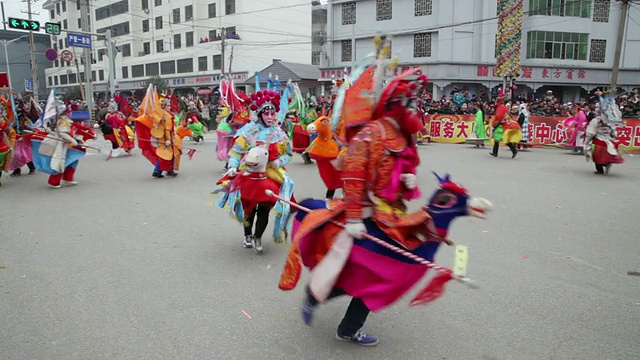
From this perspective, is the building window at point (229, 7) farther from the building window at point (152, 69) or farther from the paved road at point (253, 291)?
the paved road at point (253, 291)

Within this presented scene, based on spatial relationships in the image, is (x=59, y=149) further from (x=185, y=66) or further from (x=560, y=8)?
(x=185, y=66)

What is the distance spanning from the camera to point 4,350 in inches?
122

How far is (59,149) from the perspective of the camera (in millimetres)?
8766

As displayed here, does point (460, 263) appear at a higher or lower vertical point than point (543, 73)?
lower

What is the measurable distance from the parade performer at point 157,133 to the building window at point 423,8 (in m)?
22.4

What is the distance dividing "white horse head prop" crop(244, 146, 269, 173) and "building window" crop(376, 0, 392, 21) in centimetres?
2726

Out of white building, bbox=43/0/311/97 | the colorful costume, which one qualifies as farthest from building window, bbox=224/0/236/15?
the colorful costume

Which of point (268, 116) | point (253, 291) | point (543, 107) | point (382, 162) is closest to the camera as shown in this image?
point (382, 162)

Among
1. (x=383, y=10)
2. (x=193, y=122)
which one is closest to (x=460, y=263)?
(x=193, y=122)

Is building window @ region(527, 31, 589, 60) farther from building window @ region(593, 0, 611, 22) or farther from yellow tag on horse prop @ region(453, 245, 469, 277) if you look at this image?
yellow tag on horse prop @ region(453, 245, 469, 277)

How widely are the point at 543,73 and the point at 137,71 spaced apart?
132ft

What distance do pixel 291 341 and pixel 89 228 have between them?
3.98 meters

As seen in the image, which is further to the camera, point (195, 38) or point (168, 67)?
point (168, 67)

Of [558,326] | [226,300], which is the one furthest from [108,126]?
[558,326]
